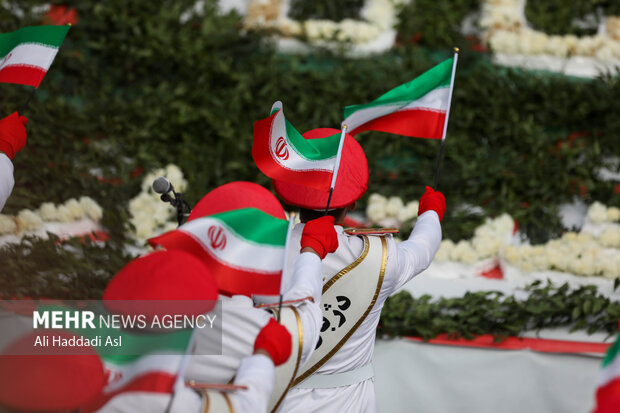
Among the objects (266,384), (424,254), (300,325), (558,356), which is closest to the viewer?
(266,384)

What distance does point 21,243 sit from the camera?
141 inches

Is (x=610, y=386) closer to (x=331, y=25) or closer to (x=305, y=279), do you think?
(x=305, y=279)

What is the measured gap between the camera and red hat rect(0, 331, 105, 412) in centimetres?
139

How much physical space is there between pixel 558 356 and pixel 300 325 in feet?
6.72

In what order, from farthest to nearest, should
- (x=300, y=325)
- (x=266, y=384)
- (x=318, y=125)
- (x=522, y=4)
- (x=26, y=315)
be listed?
(x=522, y=4) < (x=318, y=125) < (x=26, y=315) < (x=300, y=325) < (x=266, y=384)

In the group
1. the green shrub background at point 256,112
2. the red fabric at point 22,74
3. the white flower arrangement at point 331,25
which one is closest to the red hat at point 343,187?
the red fabric at point 22,74

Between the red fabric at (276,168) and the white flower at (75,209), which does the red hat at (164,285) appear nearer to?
the red fabric at (276,168)

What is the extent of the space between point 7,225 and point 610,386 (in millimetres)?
3211

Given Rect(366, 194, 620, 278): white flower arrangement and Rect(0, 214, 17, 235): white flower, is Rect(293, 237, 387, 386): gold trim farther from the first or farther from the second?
Rect(0, 214, 17, 235): white flower

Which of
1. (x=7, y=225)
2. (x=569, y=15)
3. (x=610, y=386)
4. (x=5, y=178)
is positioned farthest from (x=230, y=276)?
(x=569, y=15)

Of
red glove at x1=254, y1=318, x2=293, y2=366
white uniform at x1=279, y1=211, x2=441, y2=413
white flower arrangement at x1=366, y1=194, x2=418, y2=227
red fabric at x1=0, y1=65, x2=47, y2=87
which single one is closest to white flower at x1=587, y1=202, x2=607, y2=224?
white flower arrangement at x1=366, y1=194, x2=418, y2=227

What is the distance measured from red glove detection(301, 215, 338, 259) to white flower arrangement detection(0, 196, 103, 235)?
7.55 feet

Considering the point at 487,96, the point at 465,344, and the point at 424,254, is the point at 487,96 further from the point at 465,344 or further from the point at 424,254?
the point at 424,254

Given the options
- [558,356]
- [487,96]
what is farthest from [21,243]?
[487,96]
